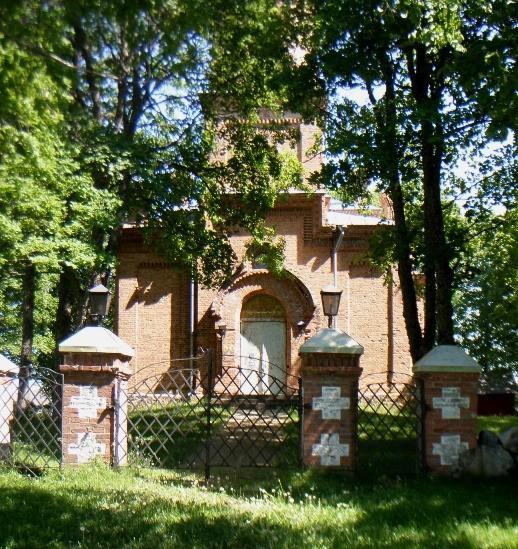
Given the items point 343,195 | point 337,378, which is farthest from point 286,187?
point 337,378

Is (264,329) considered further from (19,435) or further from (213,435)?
(19,435)

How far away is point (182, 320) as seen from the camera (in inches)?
840

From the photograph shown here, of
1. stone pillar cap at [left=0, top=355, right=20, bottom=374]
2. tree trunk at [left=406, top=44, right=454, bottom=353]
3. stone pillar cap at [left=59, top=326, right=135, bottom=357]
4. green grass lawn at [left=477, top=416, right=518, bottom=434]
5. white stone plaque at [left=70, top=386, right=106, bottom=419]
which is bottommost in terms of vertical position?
green grass lawn at [left=477, top=416, right=518, bottom=434]

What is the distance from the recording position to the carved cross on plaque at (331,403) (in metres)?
9.10

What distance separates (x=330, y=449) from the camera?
9.02 m

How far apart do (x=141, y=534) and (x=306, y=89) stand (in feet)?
30.2

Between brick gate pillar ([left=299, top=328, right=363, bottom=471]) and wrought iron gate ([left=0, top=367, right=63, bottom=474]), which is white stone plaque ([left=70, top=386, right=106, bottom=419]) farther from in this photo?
brick gate pillar ([left=299, top=328, right=363, bottom=471])

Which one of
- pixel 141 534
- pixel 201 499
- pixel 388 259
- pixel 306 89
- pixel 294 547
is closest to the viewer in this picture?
pixel 294 547

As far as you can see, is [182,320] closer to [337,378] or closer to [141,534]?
[337,378]

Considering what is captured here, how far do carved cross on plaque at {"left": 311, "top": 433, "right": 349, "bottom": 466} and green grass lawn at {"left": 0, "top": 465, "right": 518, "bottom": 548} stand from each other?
0.23 metres

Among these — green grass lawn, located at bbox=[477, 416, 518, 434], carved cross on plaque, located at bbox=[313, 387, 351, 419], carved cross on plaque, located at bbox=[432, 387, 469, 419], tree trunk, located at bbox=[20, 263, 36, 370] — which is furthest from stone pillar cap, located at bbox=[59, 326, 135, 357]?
green grass lawn, located at bbox=[477, 416, 518, 434]

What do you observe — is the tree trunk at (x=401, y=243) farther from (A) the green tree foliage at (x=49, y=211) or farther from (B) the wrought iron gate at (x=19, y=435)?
(B) the wrought iron gate at (x=19, y=435)

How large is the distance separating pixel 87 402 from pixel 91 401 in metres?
0.05

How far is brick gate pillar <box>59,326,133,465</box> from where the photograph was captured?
31.1 ft
